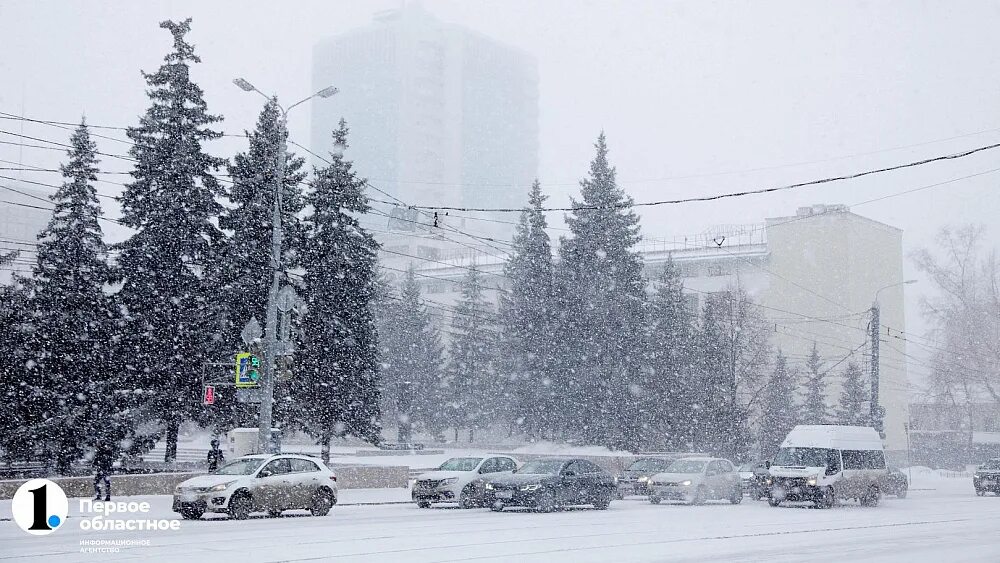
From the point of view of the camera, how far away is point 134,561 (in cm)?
1316

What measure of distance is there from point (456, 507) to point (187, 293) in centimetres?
1348

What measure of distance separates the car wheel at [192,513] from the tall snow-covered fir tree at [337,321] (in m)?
16.5

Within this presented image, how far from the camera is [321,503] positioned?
76.8ft

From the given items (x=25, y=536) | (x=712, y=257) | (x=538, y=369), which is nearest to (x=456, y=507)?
(x=25, y=536)

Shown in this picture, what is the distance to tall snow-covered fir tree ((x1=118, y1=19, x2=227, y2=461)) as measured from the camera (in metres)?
34.6

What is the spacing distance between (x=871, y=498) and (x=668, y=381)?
20784 millimetres

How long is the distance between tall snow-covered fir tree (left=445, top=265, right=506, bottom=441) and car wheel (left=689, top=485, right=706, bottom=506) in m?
35.8

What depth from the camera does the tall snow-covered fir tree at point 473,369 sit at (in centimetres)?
6888

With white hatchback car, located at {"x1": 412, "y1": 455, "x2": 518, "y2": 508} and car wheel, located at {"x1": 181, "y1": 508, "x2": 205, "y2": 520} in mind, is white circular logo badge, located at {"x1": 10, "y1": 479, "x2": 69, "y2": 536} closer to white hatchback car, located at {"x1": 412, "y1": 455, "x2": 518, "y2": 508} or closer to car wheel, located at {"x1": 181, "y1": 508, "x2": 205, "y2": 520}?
car wheel, located at {"x1": 181, "y1": 508, "x2": 205, "y2": 520}

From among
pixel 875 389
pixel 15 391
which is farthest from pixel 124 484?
pixel 875 389

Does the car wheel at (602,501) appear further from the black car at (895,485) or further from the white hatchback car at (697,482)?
the black car at (895,485)

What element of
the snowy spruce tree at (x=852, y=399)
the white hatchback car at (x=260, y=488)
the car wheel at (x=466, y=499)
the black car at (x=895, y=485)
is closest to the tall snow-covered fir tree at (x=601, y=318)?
the black car at (x=895, y=485)

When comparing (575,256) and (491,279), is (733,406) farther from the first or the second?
(491,279)

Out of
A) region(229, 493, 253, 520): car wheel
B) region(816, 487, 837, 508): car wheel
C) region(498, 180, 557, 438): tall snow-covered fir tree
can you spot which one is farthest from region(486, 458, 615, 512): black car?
region(498, 180, 557, 438): tall snow-covered fir tree
